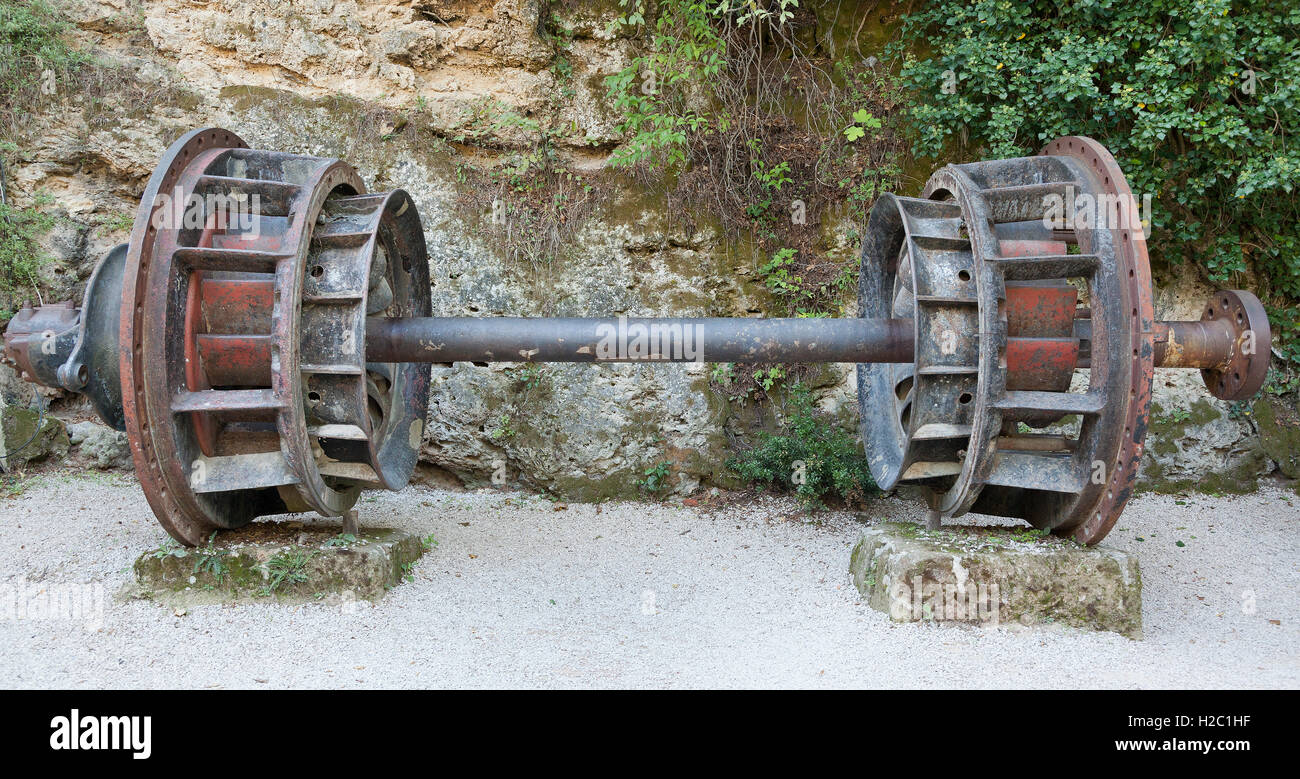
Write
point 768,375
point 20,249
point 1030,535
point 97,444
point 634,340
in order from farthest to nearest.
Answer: point 768,375, point 97,444, point 20,249, point 634,340, point 1030,535

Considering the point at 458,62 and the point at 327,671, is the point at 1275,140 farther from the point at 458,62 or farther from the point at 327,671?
the point at 327,671

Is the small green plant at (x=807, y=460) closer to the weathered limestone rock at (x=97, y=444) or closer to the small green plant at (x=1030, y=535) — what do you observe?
the small green plant at (x=1030, y=535)

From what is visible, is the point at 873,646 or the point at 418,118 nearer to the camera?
the point at 873,646

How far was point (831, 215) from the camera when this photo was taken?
678cm

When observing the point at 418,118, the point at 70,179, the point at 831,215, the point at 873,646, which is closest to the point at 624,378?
the point at 831,215

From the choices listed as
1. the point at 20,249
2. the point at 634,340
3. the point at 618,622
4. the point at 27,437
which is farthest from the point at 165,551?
the point at 20,249

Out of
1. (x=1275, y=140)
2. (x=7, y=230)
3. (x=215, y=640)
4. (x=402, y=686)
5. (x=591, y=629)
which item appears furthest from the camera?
(x=7, y=230)

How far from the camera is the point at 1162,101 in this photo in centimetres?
566

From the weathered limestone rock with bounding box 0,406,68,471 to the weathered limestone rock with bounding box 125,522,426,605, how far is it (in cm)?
314

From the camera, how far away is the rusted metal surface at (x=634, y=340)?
435 cm

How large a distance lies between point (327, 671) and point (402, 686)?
370 millimetres

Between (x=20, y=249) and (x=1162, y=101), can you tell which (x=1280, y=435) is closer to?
(x=1162, y=101)

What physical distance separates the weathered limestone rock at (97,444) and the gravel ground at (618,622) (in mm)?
544

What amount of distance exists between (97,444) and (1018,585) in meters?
6.73
